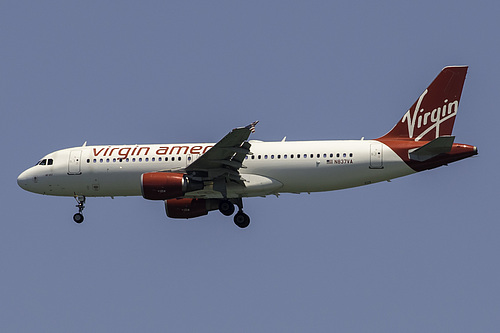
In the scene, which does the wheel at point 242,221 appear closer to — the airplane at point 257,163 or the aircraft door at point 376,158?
the airplane at point 257,163

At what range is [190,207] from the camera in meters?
54.9

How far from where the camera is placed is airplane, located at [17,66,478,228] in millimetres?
50344

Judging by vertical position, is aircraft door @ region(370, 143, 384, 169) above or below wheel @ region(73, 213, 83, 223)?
above

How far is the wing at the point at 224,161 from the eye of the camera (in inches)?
1951

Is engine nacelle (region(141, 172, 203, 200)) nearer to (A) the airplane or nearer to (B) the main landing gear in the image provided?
(A) the airplane

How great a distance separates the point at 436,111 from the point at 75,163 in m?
18.5

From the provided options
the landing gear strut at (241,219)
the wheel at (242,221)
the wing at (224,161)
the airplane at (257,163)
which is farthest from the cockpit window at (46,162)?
the wheel at (242,221)

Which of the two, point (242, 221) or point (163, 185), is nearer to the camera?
point (163, 185)

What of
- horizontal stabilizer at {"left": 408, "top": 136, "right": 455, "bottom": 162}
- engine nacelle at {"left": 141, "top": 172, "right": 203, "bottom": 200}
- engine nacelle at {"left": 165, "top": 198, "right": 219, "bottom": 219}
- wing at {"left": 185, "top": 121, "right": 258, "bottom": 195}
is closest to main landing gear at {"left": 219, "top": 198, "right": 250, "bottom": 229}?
engine nacelle at {"left": 165, "top": 198, "right": 219, "bottom": 219}

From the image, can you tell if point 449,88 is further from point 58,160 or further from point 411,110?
point 58,160

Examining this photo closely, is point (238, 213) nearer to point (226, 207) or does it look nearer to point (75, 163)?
point (226, 207)

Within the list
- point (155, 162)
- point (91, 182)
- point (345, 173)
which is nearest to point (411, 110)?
point (345, 173)

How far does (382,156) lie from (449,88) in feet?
16.3

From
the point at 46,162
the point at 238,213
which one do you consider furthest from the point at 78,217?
the point at 238,213
